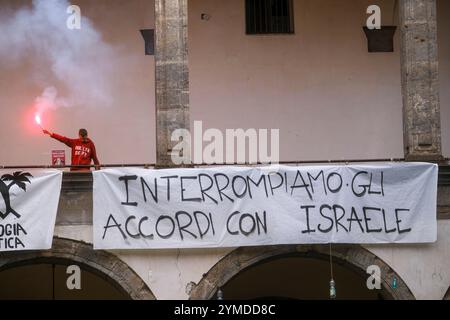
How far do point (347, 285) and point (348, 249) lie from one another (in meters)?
3.75

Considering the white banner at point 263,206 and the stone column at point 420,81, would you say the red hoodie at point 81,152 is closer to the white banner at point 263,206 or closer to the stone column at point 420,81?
the white banner at point 263,206

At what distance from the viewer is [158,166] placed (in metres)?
14.3

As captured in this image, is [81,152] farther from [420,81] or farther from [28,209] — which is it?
[420,81]

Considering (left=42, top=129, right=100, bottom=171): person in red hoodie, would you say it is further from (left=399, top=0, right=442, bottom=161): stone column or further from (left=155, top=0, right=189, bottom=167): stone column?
(left=399, top=0, right=442, bottom=161): stone column

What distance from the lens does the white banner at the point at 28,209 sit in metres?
13.8

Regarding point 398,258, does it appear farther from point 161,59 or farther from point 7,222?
point 7,222

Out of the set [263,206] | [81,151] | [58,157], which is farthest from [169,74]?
[58,157]

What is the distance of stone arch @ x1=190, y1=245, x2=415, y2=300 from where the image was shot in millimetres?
14102

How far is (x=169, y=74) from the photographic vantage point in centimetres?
1447

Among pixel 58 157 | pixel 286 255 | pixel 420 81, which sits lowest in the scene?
pixel 286 255

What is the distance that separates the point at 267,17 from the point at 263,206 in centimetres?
527

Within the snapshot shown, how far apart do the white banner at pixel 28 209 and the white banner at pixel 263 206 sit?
617 millimetres

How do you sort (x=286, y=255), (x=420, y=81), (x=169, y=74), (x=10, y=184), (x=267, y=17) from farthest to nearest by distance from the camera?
1. (x=267, y=17)
2. (x=420, y=81)
3. (x=169, y=74)
4. (x=286, y=255)
5. (x=10, y=184)

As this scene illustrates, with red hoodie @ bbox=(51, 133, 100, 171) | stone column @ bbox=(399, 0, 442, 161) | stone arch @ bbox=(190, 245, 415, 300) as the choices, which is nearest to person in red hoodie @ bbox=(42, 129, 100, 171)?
red hoodie @ bbox=(51, 133, 100, 171)
